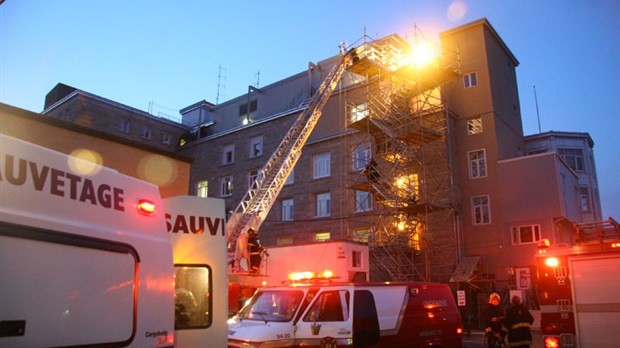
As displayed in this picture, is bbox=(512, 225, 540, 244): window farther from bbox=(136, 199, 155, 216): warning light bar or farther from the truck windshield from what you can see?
bbox=(136, 199, 155, 216): warning light bar

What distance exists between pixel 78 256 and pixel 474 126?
26280 millimetres

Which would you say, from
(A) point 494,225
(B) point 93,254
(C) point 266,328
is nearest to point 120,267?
(B) point 93,254

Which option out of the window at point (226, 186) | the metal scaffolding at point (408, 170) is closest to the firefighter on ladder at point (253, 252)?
the metal scaffolding at point (408, 170)

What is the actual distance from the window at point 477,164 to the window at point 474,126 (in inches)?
46.2

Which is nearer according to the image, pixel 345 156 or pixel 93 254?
pixel 93 254

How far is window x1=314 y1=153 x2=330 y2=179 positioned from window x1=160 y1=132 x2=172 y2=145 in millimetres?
16881

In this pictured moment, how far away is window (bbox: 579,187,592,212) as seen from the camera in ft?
100

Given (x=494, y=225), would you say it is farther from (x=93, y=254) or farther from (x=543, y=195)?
(x=93, y=254)

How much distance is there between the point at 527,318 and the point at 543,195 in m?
16.9

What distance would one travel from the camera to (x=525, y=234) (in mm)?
24031

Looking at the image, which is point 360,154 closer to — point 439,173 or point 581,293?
point 439,173

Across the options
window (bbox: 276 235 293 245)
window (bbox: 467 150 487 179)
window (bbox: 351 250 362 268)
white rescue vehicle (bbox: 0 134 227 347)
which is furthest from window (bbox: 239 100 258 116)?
white rescue vehicle (bbox: 0 134 227 347)

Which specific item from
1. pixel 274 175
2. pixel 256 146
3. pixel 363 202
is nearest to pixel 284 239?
pixel 363 202

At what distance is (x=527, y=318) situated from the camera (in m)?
9.18
